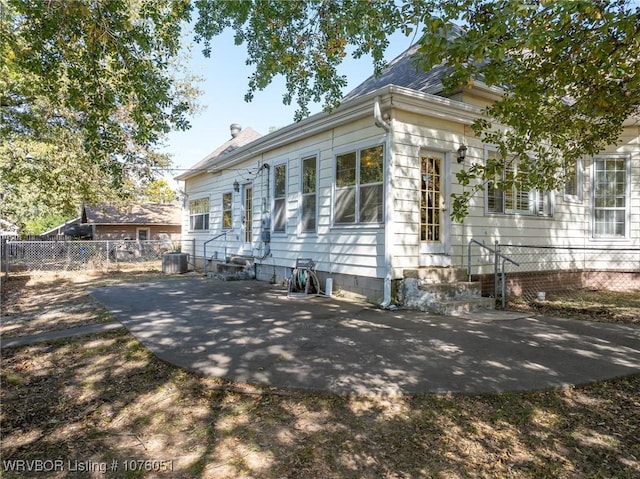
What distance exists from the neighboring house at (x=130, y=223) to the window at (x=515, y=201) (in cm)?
2578

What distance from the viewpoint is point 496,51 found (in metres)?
3.05

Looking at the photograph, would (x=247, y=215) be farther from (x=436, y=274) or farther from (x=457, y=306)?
(x=457, y=306)

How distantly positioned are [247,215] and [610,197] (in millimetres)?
9492

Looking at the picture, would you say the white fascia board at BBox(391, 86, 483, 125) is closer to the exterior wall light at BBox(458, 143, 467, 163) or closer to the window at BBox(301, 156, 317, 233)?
the exterior wall light at BBox(458, 143, 467, 163)

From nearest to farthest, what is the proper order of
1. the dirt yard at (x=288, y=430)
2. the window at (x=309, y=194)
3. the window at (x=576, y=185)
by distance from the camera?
the dirt yard at (x=288, y=430), the window at (x=309, y=194), the window at (x=576, y=185)

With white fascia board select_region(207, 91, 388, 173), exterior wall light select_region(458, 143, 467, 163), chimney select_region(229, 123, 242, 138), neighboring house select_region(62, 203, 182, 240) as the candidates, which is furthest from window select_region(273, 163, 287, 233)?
neighboring house select_region(62, 203, 182, 240)

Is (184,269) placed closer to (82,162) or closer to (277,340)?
(82,162)

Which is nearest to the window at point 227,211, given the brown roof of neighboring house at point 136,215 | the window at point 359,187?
the window at point 359,187

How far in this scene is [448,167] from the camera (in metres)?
7.24

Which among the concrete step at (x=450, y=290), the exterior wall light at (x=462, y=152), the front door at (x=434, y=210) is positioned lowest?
the concrete step at (x=450, y=290)

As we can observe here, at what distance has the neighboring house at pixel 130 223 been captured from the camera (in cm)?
2845

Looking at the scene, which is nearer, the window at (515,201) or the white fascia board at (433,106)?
the white fascia board at (433,106)

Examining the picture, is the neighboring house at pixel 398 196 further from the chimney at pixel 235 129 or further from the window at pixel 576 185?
the chimney at pixel 235 129

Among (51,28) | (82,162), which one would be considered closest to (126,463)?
(51,28)
